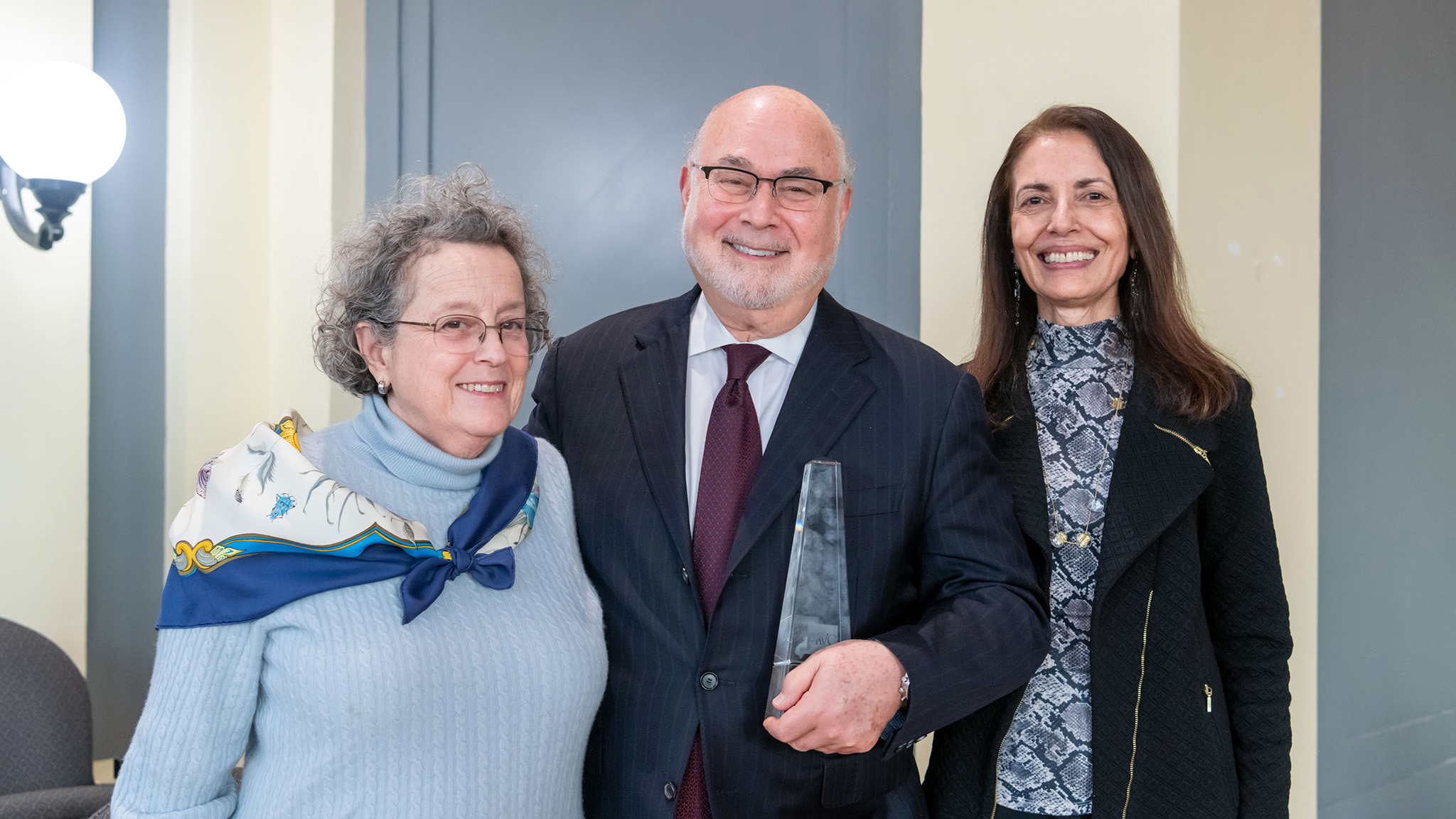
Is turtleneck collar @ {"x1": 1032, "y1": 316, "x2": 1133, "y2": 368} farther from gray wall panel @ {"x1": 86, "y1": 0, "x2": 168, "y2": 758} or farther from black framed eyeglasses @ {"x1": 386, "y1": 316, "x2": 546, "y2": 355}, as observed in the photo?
gray wall panel @ {"x1": 86, "y1": 0, "x2": 168, "y2": 758}

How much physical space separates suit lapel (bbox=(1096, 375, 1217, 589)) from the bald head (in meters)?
0.65

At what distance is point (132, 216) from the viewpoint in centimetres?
345

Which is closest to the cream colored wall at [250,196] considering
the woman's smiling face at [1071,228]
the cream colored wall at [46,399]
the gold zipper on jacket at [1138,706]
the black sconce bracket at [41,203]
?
the cream colored wall at [46,399]

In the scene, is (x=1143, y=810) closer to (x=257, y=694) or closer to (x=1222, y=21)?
(x=257, y=694)

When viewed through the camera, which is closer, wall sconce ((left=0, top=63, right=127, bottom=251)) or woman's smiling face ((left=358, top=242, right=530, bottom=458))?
woman's smiling face ((left=358, top=242, right=530, bottom=458))

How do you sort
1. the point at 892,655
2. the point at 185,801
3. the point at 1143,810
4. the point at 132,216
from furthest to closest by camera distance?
the point at 132,216, the point at 1143,810, the point at 892,655, the point at 185,801

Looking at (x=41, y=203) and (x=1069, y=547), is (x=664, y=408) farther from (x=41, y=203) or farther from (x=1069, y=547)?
(x=41, y=203)

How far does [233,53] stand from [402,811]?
10.3 feet

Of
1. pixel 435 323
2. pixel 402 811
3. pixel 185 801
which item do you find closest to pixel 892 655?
pixel 402 811

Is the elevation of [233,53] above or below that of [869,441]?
above

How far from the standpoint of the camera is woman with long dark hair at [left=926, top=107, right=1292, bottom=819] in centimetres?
162

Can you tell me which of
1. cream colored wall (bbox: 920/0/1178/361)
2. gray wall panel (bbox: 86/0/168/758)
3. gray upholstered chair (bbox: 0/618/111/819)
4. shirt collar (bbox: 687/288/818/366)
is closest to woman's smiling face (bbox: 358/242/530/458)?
shirt collar (bbox: 687/288/818/366)

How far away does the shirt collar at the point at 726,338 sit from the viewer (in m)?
1.67

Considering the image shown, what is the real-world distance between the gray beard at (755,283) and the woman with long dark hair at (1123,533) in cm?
43
